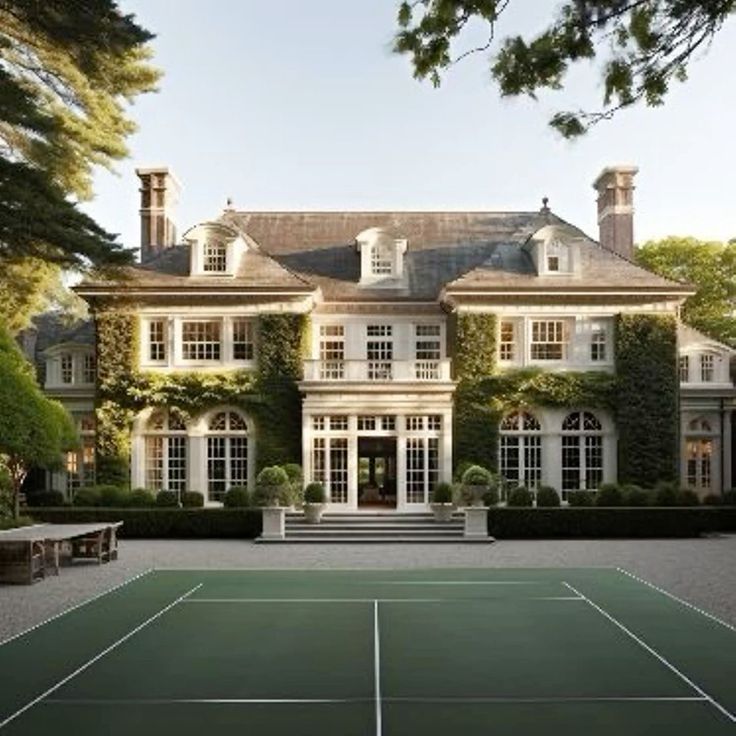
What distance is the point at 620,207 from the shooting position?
40.3 m

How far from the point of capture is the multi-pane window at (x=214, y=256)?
119 ft

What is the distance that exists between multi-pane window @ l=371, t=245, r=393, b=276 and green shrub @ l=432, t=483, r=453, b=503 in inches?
345

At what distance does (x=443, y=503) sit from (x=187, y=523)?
23.6 feet

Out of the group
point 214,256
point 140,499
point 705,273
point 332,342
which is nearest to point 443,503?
point 332,342

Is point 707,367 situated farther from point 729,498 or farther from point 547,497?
point 547,497

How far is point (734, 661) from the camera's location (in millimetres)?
12328

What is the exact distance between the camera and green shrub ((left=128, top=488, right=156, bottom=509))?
3244cm

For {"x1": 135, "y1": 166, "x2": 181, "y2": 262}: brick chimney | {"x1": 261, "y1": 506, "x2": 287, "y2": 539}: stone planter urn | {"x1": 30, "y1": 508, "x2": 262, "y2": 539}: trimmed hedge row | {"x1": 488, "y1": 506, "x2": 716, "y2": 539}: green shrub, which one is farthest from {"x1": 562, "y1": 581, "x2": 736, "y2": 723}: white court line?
{"x1": 135, "y1": 166, "x2": 181, "y2": 262}: brick chimney

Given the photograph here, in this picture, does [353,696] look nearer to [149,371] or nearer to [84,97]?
[84,97]

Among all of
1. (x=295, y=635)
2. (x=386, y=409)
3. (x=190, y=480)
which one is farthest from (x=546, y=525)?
(x=295, y=635)

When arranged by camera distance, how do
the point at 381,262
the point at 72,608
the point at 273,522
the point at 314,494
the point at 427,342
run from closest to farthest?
the point at 72,608
the point at 273,522
the point at 314,494
the point at 427,342
the point at 381,262

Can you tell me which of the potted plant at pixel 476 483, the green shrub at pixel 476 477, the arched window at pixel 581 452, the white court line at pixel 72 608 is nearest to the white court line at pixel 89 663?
the white court line at pixel 72 608

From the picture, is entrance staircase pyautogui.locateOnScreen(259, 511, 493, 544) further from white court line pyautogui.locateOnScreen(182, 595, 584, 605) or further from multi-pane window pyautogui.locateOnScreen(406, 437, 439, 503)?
white court line pyautogui.locateOnScreen(182, 595, 584, 605)

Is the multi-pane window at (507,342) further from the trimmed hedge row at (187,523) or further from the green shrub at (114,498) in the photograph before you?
the green shrub at (114,498)
